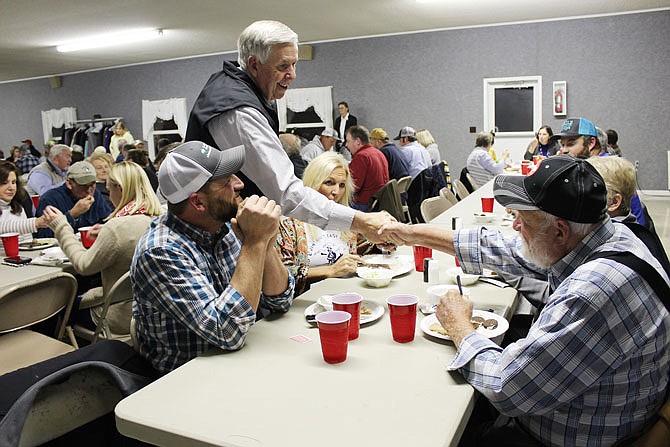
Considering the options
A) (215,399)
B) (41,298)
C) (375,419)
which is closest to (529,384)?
(375,419)

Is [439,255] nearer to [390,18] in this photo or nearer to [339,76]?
[390,18]

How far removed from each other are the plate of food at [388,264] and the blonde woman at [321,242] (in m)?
0.06

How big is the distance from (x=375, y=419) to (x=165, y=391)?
21.1 inches

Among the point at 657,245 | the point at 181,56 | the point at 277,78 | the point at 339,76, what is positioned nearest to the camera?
the point at 657,245

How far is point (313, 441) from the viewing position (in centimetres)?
113

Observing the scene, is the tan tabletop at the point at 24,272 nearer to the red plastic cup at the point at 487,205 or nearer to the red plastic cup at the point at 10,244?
the red plastic cup at the point at 10,244

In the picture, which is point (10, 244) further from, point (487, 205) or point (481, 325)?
point (487, 205)

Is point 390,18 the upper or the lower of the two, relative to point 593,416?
upper

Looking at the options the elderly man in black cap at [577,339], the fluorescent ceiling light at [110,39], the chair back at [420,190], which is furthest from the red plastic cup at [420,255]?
the fluorescent ceiling light at [110,39]

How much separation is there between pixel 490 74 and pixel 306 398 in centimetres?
1028

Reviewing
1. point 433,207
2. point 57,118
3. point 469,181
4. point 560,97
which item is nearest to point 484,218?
point 433,207

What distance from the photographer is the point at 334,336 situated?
147 cm

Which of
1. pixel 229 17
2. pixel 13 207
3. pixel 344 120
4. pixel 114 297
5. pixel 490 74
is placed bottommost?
pixel 114 297

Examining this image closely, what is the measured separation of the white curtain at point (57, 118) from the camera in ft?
50.3
